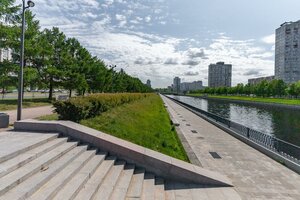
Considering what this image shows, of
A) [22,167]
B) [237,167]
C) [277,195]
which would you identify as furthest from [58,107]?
[277,195]

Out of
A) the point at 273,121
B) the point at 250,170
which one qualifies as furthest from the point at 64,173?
the point at 273,121

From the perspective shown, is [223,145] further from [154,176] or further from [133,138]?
[154,176]

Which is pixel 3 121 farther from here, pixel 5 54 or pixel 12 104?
pixel 5 54

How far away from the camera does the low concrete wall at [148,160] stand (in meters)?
7.95

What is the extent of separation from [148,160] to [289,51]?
6087 inches

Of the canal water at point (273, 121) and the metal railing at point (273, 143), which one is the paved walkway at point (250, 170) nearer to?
the metal railing at point (273, 143)

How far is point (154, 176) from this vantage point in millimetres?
8000

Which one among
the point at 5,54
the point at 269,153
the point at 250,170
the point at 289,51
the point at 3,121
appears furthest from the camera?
the point at 289,51

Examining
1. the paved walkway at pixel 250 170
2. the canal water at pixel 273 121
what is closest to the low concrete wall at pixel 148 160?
Result: the paved walkway at pixel 250 170

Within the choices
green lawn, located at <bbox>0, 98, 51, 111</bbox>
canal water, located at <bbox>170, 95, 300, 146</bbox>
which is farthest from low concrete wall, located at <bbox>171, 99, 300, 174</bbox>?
green lawn, located at <bbox>0, 98, 51, 111</bbox>

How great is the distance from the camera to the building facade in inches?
5359

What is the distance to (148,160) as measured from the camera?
26.9 feet

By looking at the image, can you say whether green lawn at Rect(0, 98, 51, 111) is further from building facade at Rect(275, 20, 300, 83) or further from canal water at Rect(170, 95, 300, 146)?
building facade at Rect(275, 20, 300, 83)

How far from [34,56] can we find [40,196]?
22519 millimetres
